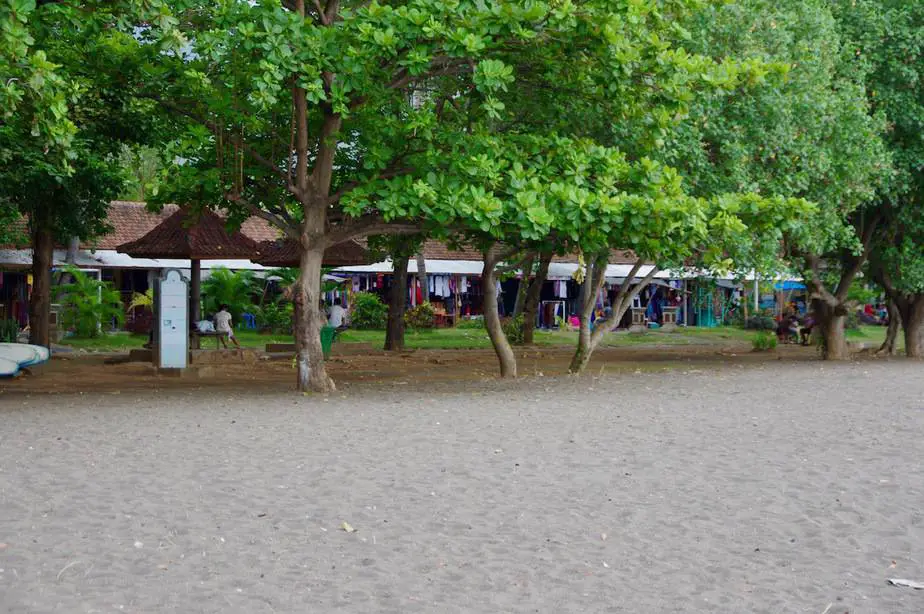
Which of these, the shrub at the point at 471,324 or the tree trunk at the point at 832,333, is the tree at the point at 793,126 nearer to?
the tree trunk at the point at 832,333

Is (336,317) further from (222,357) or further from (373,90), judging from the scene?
(373,90)

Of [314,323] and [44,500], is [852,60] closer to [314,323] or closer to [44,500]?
[314,323]

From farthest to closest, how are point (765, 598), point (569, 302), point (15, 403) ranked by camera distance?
point (569, 302)
point (15, 403)
point (765, 598)

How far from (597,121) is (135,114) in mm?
7663

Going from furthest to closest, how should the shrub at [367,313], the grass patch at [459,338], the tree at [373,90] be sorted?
the shrub at [367,313] → the grass patch at [459,338] → the tree at [373,90]

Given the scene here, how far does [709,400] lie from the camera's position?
607 inches

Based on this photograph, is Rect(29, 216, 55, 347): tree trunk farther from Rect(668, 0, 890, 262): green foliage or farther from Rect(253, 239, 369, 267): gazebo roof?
Rect(668, 0, 890, 262): green foliage

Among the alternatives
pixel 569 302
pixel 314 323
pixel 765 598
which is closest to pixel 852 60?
pixel 314 323

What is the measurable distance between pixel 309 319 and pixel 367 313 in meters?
22.2

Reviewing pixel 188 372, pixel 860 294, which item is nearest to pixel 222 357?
pixel 188 372

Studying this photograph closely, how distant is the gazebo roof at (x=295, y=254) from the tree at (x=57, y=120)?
10.3 feet

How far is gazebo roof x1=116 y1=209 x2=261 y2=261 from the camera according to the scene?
835 inches

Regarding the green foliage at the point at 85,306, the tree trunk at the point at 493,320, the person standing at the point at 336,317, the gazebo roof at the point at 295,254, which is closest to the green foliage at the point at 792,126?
the tree trunk at the point at 493,320

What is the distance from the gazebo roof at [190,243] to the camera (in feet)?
69.6
